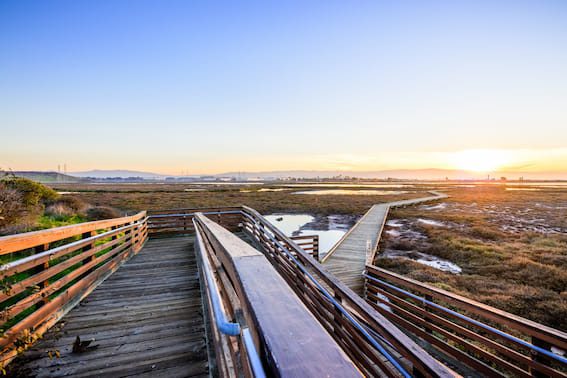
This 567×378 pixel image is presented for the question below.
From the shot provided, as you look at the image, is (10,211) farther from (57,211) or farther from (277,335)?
(277,335)

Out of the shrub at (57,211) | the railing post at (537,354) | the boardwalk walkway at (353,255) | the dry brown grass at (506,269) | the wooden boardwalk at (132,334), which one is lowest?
the dry brown grass at (506,269)

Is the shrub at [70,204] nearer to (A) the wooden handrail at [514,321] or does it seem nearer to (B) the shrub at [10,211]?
(B) the shrub at [10,211]

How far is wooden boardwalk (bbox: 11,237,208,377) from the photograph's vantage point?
2816 millimetres

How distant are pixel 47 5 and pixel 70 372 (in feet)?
51.4

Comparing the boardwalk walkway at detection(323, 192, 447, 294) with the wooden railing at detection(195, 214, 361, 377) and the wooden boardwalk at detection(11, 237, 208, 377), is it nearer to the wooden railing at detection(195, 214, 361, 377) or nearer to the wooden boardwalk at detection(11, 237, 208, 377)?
the wooden boardwalk at detection(11, 237, 208, 377)

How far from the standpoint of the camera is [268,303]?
52.4 inches

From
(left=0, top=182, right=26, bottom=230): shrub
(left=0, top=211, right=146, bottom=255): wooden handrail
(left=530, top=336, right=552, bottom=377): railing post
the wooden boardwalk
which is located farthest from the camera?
(left=0, top=182, right=26, bottom=230): shrub

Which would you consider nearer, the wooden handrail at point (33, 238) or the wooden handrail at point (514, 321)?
the wooden handrail at point (33, 238)

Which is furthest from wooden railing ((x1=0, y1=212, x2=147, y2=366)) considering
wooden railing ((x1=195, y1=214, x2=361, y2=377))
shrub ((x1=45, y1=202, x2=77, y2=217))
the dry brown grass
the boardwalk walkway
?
the dry brown grass

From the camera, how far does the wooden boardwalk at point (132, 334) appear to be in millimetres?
2816

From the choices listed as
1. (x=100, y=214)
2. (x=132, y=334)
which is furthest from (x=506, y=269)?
(x=100, y=214)

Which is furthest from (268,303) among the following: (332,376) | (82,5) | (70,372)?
(82,5)

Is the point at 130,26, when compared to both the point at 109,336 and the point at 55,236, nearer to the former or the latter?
the point at 55,236

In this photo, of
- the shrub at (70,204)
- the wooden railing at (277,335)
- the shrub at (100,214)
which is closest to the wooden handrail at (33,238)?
the wooden railing at (277,335)
